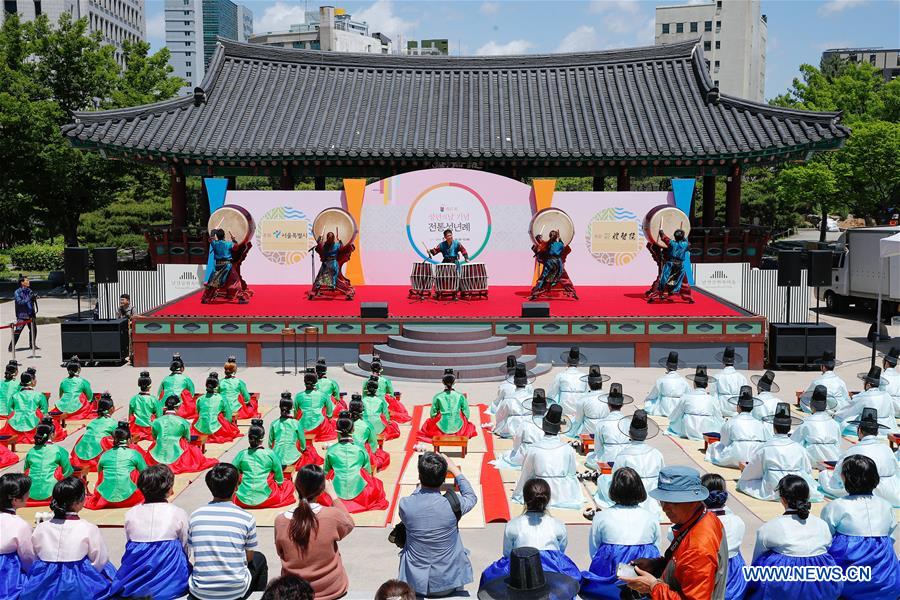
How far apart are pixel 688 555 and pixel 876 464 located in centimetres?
462

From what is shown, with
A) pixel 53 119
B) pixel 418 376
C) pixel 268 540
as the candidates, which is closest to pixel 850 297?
pixel 418 376

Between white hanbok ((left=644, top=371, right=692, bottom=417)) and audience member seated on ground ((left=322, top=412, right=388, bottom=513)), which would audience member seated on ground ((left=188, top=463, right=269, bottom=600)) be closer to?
audience member seated on ground ((left=322, top=412, right=388, bottom=513))

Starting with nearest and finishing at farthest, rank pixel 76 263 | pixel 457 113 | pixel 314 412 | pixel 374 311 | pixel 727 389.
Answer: pixel 314 412, pixel 727 389, pixel 76 263, pixel 374 311, pixel 457 113

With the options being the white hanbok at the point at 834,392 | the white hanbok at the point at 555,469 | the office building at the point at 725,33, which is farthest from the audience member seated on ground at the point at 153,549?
the office building at the point at 725,33

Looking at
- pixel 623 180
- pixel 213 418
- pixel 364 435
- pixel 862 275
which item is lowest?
pixel 213 418

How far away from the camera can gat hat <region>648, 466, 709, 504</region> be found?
4.88 m

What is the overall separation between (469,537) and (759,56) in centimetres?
8627

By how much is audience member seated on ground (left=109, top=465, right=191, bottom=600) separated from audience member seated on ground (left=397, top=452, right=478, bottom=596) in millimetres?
1622

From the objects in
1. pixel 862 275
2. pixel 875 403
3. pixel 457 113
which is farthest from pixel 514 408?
pixel 862 275

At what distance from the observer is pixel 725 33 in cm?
7925

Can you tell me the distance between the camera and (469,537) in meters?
8.45

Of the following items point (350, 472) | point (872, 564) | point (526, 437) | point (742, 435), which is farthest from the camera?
point (742, 435)

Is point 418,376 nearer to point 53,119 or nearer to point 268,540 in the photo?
point 268,540

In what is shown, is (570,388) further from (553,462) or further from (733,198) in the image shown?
(733,198)
